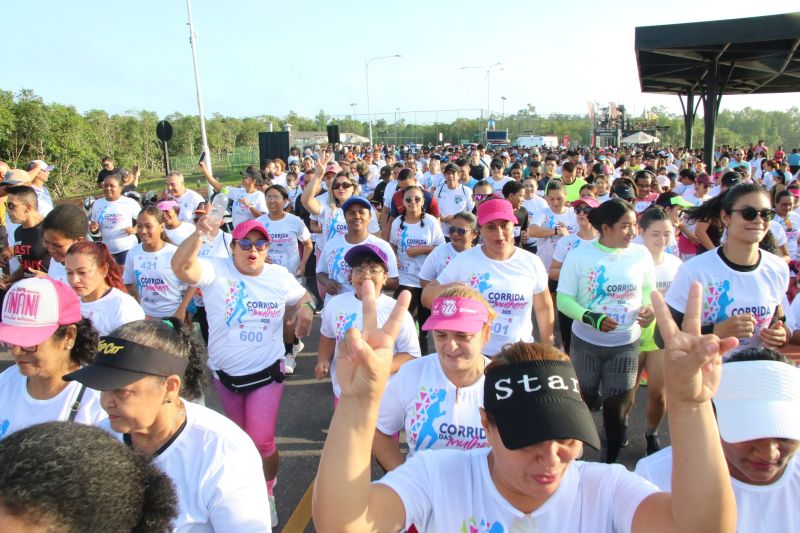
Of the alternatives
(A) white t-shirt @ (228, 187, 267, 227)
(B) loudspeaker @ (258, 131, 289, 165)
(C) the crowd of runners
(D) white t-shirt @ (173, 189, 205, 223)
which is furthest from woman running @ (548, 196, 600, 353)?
(B) loudspeaker @ (258, 131, 289, 165)

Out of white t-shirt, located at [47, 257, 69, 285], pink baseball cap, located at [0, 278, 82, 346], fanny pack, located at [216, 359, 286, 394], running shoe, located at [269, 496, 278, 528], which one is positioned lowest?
running shoe, located at [269, 496, 278, 528]

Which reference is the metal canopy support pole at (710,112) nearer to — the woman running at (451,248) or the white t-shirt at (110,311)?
the woman running at (451,248)

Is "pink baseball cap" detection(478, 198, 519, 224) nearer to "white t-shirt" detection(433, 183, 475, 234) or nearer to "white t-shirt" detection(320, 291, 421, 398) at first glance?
"white t-shirt" detection(320, 291, 421, 398)

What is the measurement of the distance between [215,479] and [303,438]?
2.92 metres

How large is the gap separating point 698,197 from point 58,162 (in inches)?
1268

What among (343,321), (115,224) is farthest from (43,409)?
(115,224)

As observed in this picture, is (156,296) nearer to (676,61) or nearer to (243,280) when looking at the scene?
(243,280)

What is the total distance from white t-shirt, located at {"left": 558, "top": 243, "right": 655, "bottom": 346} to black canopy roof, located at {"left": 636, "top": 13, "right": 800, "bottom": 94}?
46.4 ft

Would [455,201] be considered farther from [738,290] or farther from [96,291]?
[96,291]

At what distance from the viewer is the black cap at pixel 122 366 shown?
2.08 m

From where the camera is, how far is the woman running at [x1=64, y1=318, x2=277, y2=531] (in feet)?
6.49

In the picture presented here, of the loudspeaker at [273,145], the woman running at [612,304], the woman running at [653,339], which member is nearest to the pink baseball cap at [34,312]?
the woman running at [612,304]

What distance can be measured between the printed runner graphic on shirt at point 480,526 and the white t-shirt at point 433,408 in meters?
0.78

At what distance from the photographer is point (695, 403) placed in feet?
4.63
